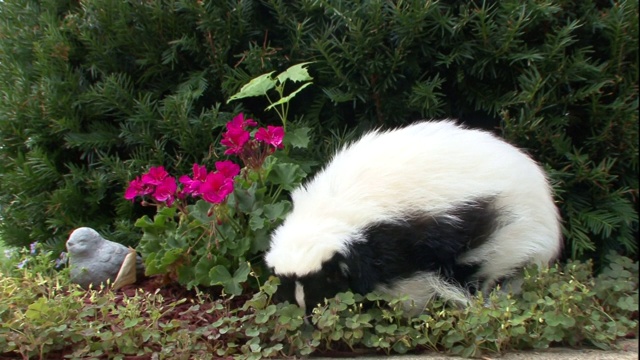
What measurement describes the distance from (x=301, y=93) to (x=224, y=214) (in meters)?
1.23

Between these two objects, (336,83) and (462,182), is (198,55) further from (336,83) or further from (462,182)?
(462,182)

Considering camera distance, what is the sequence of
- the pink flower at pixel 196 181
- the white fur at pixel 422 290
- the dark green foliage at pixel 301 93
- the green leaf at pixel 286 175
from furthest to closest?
1. the dark green foliage at pixel 301 93
2. the green leaf at pixel 286 175
3. the pink flower at pixel 196 181
4. the white fur at pixel 422 290

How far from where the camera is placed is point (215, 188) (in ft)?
10.3

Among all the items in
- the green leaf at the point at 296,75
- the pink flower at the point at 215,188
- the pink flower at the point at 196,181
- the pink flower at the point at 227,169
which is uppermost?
the green leaf at the point at 296,75

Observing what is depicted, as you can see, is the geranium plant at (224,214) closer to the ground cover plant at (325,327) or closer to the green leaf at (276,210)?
the green leaf at (276,210)

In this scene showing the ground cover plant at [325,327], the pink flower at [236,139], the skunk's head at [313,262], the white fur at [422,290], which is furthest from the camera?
the pink flower at [236,139]

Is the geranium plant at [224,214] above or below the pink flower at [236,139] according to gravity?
below

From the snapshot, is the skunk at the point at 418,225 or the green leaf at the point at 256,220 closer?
the skunk at the point at 418,225

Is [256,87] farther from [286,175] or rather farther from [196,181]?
[196,181]

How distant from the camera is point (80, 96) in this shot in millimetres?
4262

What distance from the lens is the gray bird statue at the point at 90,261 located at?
3695mm

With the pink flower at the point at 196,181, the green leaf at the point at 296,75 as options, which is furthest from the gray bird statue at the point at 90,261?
the green leaf at the point at 296,75

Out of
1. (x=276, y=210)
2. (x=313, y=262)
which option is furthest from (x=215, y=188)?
(x=313, y=262)

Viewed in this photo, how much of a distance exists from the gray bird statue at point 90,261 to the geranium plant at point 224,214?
0.93 ft
